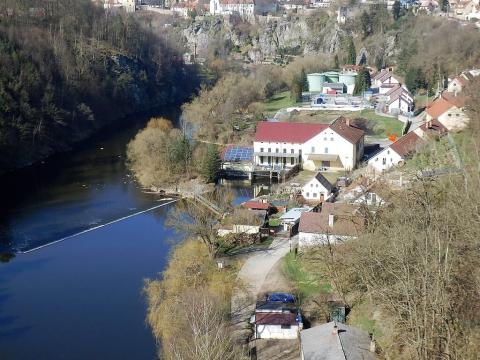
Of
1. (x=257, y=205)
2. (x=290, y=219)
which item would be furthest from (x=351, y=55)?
(x=290, y=219)

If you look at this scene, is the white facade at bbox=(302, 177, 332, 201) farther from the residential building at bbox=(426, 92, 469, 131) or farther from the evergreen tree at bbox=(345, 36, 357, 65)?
the evergreen tree at bbox=(345, 36, 357, 65)

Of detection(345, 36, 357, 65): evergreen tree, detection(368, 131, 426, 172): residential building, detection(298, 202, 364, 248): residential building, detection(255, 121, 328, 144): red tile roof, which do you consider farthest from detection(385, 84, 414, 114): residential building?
detection(298, 202, 364, 248): residential building

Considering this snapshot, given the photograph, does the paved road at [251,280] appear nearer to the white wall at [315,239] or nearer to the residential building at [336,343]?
the white wall at [315,239]

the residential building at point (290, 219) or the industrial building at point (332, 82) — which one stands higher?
the industrial building at point (332, 82)

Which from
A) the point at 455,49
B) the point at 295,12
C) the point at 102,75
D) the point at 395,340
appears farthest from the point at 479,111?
the point at 295,12

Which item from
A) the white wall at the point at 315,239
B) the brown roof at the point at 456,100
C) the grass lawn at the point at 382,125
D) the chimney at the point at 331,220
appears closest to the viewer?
the white wall at the point at 315,239

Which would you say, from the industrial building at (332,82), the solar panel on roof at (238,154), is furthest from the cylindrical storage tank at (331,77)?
the solar panel on roof at (238,154)

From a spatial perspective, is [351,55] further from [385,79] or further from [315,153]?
[315,153]

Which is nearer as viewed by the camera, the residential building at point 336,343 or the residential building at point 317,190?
the residential building at point 336,343
